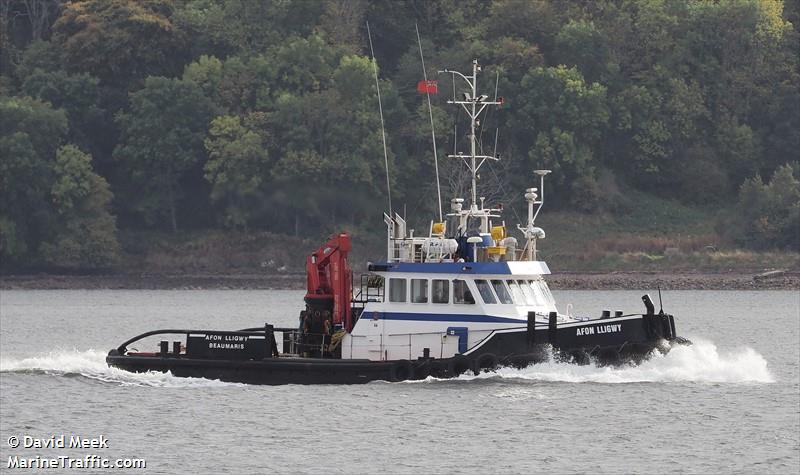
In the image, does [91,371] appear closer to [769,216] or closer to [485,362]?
[485,362]

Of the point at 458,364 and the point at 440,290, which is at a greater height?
the point at 440,290

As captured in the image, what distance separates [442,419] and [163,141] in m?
66.8

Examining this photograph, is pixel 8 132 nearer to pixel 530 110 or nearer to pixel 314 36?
pixel 314 36

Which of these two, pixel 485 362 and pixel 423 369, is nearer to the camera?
pixel 485 362

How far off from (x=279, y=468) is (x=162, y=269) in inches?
2688

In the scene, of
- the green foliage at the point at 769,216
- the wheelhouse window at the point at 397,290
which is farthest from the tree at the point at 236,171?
the wheelhouse window at the point at 397,290

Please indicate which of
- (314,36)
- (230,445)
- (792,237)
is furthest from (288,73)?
(230,445)

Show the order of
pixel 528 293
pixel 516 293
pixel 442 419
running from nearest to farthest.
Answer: pixel 442 419
pixel 516 293
pixel 528 293

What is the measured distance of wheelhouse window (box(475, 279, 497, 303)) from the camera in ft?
149

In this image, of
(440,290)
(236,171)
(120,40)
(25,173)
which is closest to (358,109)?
(236,171)

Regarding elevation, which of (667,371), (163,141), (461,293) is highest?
(163,141)

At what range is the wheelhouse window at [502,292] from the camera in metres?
45.7

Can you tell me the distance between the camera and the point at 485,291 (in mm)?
45562

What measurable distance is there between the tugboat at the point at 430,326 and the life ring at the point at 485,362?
23 millimetres
